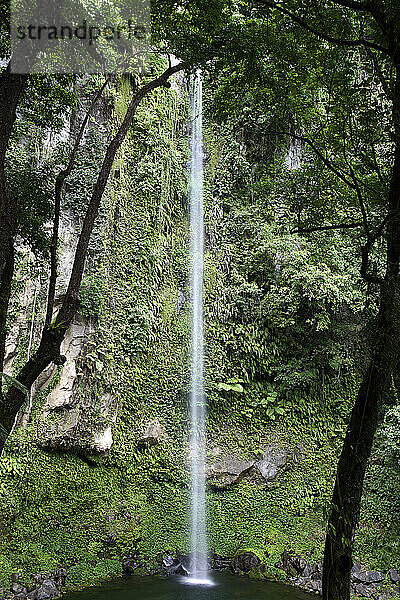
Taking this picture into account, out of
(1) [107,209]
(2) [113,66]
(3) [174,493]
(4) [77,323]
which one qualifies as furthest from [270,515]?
(2) [113,66]

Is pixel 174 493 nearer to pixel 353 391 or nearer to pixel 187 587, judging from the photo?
pixel 187 587

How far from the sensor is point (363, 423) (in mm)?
2596

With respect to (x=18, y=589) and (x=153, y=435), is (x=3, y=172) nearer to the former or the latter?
(x=18, y=589)

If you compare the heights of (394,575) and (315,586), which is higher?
(394,575)

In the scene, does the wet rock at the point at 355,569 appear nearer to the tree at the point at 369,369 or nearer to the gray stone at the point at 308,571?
the gray stone at the point at 308,571

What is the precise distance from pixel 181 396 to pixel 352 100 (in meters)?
6.12

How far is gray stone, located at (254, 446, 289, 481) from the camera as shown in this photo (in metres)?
7.50

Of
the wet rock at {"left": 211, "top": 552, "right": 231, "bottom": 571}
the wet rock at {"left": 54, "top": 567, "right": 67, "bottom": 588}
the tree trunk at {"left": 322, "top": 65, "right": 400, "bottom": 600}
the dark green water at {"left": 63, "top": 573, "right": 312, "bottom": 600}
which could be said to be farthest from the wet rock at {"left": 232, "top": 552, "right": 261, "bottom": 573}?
the tree trunk at {"left": 322, "top": 65, "right": 400, "bottom": 600}

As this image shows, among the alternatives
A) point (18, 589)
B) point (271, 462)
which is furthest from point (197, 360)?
point (18, 589)

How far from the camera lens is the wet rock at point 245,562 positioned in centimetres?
591

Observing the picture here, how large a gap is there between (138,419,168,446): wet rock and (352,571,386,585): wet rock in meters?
3.42

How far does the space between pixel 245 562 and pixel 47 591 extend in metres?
2.45

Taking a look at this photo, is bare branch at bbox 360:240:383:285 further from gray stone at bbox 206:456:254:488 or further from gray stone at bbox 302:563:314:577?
gray stone at bbox 206:456:254:488

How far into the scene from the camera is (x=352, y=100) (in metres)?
2.92
